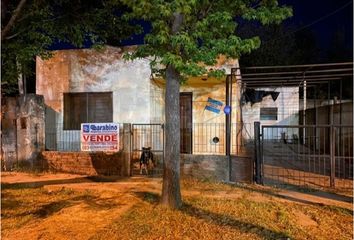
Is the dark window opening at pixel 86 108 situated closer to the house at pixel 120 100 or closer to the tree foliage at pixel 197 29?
the house at pixel 120 100

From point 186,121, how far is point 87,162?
3914 millimetres

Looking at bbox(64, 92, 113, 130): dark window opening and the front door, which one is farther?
the front door

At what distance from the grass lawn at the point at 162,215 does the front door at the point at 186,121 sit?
4370 mm

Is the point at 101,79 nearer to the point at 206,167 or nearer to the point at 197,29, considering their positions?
the point at 206,167

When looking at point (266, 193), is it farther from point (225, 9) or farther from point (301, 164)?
point (301, 164)

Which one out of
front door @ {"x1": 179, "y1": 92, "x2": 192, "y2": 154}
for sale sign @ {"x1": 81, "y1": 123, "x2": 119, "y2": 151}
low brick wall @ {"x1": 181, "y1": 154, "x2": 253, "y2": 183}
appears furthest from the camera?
front door @ {"x1": 179, "y1": 92, "x2": 192, "y2": 154}

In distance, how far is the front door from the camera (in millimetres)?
12047

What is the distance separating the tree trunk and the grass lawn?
0.26 meters

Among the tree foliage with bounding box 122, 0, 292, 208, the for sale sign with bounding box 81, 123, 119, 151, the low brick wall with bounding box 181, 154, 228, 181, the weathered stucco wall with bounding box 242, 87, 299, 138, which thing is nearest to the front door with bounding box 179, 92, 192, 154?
the low brick wall with bounding box 181, 154, 228, 181

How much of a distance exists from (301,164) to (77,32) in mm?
9140

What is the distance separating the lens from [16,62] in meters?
8.41

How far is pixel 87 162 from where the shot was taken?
10.1m

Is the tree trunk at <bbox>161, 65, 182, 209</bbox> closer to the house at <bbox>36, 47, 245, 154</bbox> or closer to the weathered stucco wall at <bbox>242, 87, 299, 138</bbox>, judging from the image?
the house at <bbox>36, 47, 245, 154</bbox>

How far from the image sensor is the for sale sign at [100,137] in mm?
9703
